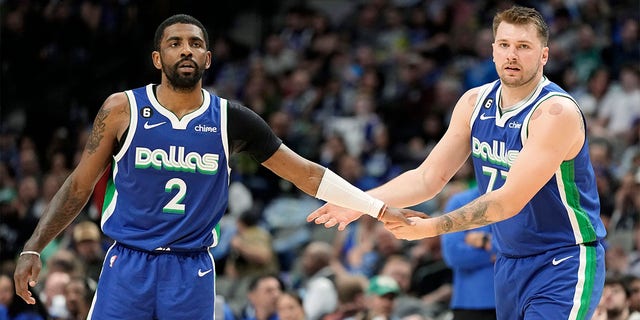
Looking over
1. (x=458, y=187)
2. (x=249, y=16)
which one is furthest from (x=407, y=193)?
(x=249, y=16)

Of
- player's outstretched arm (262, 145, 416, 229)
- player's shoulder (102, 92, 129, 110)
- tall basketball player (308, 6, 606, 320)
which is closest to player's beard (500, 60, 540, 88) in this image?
tall basketball player (308, 6, 606, 320)

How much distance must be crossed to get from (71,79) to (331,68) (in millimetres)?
4465

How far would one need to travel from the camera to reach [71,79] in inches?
734

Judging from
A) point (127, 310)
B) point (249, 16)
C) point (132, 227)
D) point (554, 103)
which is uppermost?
point (249, 16)

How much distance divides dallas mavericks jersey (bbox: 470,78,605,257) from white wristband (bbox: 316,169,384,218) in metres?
0.79

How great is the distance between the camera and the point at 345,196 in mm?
7020

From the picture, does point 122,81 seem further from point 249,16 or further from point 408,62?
point 408,62

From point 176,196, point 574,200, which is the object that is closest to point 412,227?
point 574,200

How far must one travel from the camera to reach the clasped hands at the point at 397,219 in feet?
21.7

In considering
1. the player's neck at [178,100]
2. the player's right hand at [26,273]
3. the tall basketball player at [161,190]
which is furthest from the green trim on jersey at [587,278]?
the player's right hand at [26,273]

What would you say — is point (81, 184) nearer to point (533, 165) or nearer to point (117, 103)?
point (117, 103)

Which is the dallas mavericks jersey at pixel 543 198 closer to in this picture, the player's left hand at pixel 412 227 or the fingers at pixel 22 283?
the player's left hand at pixel 412 227

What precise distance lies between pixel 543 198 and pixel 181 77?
7.52 ft

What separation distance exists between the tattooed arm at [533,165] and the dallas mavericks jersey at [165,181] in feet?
4.42
